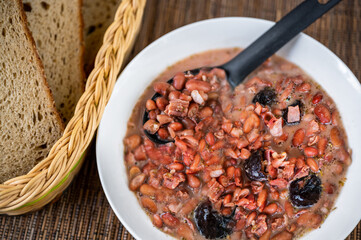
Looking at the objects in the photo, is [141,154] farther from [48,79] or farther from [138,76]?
[48,79]

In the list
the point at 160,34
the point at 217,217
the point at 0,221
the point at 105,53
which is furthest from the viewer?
the point at 160,34

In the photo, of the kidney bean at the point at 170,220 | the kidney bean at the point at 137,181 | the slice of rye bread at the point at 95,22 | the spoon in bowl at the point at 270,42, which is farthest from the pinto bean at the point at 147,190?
the slice of rye bread at the point at 95,22

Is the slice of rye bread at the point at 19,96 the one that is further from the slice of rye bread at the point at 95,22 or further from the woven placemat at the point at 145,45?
the slice of rye bread at the point at 95,22

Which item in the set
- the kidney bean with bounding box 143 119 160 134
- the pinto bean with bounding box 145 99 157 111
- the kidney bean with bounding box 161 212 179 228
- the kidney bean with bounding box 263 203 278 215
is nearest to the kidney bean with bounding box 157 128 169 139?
the kidney bean with bounding box 143 119 160 134

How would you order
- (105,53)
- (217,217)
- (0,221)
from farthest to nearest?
(0,221) < (105,53) < (217,217)

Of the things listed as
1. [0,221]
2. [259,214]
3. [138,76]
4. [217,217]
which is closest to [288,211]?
[259,214]

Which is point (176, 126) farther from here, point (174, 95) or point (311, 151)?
point (311, 151)

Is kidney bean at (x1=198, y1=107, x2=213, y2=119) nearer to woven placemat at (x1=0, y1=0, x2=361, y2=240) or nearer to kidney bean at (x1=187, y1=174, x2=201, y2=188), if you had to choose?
kidney bean at (x1=187, y1=174, x2=201, y2=188)
